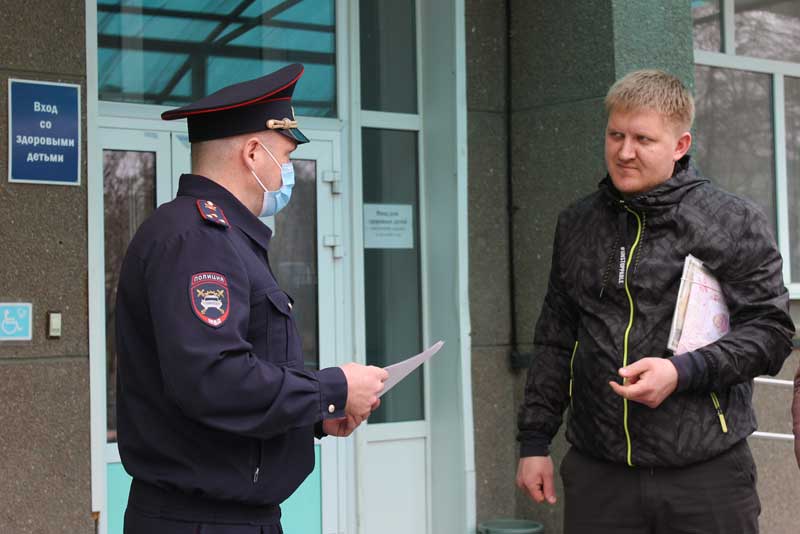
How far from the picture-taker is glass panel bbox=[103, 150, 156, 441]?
17.0ft

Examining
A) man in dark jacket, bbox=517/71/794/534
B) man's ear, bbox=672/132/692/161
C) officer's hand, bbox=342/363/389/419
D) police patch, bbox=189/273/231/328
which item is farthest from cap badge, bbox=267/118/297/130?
man's ear, bbox=672/132/692/161

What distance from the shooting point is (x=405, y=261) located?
20.0 ft

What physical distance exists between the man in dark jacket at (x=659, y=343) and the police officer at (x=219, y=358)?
2.77ft

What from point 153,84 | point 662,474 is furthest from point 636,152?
point 153,84

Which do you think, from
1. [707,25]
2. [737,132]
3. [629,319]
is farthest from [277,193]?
[737,132]

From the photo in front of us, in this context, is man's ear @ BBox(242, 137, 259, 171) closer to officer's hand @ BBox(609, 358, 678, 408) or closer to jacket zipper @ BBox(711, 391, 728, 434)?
officer's hand @ BBox(609, 358, 678, 408)

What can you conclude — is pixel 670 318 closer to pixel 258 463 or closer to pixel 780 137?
pixel 258 463

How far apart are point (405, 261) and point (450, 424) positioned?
0.88 meters

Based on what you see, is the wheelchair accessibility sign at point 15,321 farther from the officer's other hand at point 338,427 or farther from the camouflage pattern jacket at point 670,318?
the camouflage pattern jacket at point 670,318

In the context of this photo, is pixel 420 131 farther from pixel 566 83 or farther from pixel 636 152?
pixel 636 152

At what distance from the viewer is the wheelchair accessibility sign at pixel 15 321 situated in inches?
188

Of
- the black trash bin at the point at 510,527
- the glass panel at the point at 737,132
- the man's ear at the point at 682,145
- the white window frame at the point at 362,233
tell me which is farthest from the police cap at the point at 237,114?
the glass panel at the point at 737,132

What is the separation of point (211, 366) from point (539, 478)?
4.72 ft

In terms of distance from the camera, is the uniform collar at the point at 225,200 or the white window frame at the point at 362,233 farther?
the white window frame at the point at 362,233
